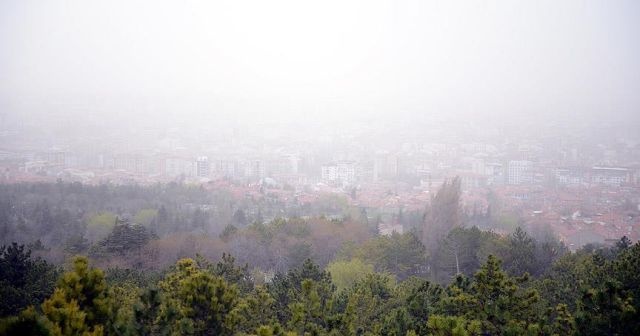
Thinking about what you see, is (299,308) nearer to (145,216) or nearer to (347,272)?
(347,272)

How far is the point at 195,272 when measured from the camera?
642 centimetres

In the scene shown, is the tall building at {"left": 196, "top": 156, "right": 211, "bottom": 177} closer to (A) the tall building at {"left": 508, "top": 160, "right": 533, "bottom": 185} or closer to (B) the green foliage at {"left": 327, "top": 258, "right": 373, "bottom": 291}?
(A) the tall building at {"left": 508, "top": 160, "right": 533, "bottom": 185}

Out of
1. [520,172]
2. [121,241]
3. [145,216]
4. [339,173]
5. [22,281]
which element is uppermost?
[520,172]

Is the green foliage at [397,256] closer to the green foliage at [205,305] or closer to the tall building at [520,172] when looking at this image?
the green foliage at [205,305]

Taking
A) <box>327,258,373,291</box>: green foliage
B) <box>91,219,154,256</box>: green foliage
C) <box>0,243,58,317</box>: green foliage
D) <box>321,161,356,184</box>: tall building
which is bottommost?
<box>327,258,373,291</box>: green foliage

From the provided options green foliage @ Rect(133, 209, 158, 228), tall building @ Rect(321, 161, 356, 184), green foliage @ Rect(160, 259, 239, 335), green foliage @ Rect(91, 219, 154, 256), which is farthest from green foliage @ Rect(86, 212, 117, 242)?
tall building @ Rect(321, 161, 356, 184)


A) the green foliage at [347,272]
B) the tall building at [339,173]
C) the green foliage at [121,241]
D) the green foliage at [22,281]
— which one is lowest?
the green foliage at [347,272]

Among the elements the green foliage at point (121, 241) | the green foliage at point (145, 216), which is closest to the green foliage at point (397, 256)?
the green foliage at point (121, 241)

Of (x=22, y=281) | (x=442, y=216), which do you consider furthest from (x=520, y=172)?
(x=22, y=281)

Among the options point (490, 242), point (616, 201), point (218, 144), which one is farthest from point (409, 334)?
point (218, 144)

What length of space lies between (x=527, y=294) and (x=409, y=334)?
2.03 metres

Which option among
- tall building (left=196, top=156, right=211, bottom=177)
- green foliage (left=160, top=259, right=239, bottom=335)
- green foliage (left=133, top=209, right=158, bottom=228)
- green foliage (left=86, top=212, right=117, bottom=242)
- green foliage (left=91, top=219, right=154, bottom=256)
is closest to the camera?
green foliage (left=160, top=259, right=239, bottom=335)

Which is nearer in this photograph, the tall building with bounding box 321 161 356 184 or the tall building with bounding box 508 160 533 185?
the tall building with bounding box 508 160 533 185

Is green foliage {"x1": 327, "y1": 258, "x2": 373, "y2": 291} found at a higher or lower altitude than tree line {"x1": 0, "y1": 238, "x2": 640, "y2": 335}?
lower
